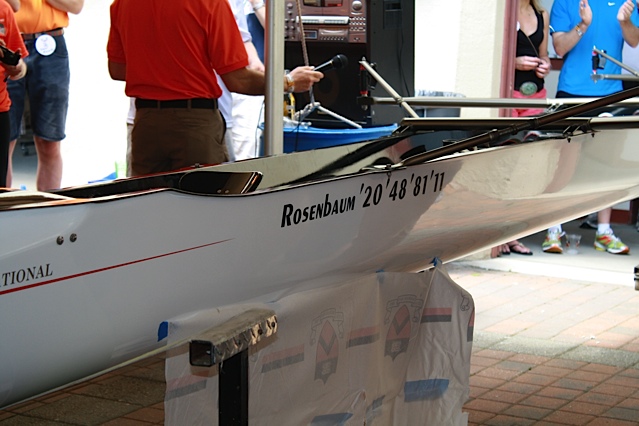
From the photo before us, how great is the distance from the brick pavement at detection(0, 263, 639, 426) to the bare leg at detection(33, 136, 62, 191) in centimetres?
154

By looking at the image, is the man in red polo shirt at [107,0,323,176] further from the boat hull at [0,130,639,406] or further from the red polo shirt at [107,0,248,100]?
the boat hull at [0,130,639,406]

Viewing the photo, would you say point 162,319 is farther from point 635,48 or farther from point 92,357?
point 635,48

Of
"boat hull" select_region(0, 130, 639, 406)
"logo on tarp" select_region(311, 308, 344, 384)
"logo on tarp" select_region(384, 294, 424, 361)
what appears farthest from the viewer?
"logo on tarp" select_region(384, 294, 424, 361)

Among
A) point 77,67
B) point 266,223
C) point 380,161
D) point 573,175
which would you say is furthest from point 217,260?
point 77,67

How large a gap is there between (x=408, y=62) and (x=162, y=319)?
507 cm

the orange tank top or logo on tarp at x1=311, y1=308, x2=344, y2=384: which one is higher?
the orange tank top

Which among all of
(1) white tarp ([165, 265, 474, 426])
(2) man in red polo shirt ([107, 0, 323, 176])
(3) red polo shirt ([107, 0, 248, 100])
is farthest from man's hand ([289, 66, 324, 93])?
(1) white tarp ([165, 265, 474, 426])

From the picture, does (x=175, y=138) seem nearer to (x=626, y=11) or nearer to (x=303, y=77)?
(x=303, y=77)

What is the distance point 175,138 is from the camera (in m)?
4.27

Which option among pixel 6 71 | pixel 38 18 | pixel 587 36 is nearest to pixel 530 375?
pixel 6 71

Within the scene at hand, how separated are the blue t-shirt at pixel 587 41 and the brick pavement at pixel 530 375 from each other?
216 cm

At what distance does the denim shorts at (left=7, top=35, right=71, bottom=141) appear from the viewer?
543 centimetres

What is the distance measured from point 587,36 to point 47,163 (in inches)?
159

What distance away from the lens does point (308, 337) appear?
2.59 meters
